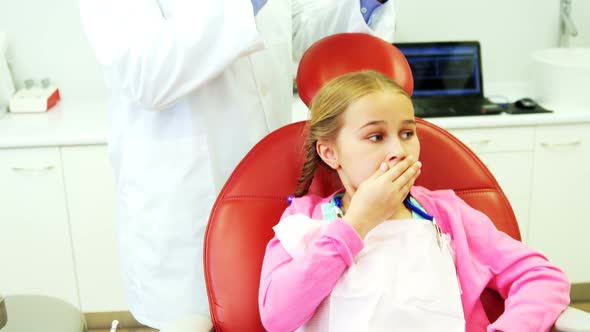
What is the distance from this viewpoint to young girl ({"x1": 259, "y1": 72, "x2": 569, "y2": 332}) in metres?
1.21

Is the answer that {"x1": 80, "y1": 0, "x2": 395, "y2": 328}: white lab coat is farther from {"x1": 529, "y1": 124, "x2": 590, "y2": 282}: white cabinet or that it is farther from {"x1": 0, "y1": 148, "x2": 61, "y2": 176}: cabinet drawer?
{"x1": 529, "y1": 124, "x2": 590, "y2": 282}: white cabinet

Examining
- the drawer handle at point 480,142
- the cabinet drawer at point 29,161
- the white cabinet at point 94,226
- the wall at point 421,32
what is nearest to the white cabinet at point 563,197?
the drawer handle at point 480,142

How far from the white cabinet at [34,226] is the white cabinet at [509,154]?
4.44 feet

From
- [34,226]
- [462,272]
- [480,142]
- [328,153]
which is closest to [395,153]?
[328,153]

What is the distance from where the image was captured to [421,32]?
2.81m

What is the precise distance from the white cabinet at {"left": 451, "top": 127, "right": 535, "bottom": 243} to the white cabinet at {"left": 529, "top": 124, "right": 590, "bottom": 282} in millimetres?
29

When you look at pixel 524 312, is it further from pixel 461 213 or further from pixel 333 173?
pixel 333 173

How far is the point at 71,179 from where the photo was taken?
2387 mm

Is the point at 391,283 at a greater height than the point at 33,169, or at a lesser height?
greater

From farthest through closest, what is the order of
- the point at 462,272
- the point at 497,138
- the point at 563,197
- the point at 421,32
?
the point at 421,32 < the point at 563,197 < the point at 497,138 < the point at 462,272

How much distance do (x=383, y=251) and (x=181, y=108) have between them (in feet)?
1.67

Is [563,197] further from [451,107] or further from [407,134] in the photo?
[407,134]

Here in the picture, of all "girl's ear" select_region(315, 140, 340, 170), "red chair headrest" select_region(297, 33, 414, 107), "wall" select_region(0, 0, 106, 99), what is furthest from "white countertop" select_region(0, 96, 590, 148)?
"girl's ear" select_region(315, 140, 340, 170)

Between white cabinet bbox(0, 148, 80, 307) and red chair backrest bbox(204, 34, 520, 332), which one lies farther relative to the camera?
white cabinet bbox(0, 148, 80, 307)
